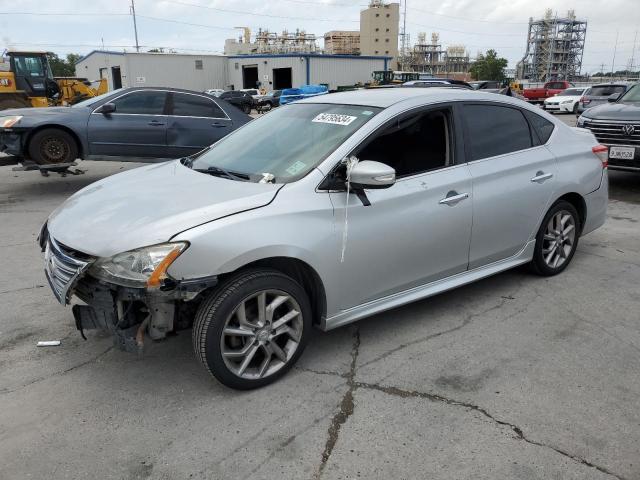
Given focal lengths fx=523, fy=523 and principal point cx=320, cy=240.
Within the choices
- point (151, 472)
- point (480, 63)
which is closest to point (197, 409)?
point (151, 472)

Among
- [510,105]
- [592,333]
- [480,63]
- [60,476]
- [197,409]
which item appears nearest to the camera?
[60,476]

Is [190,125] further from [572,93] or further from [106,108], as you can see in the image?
[572,93]

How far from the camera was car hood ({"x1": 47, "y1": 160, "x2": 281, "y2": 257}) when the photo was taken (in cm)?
273

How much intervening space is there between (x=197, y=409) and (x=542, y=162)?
3328 mm

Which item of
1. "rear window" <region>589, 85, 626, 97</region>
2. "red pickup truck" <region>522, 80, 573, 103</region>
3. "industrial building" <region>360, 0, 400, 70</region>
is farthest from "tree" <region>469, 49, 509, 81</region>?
"rear window" <region>589, 85, 626, 97</region>

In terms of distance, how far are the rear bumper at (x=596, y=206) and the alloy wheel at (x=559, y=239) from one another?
0.24 meters

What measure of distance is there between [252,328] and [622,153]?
7.22 meters

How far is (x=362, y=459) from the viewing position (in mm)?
2488

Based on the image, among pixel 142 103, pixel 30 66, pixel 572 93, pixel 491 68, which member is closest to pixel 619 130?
pixel 142 103

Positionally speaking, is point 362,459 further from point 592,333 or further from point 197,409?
point 592,333

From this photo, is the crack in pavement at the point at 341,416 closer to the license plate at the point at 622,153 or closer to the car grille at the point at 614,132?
the license plate at the point at 622,153

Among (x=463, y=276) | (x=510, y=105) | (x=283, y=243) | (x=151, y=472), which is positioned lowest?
(x=151, y=472)

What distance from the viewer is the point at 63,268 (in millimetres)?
2902

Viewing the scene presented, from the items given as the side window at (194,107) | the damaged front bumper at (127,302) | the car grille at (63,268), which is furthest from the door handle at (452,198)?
the side window at (194,107)
